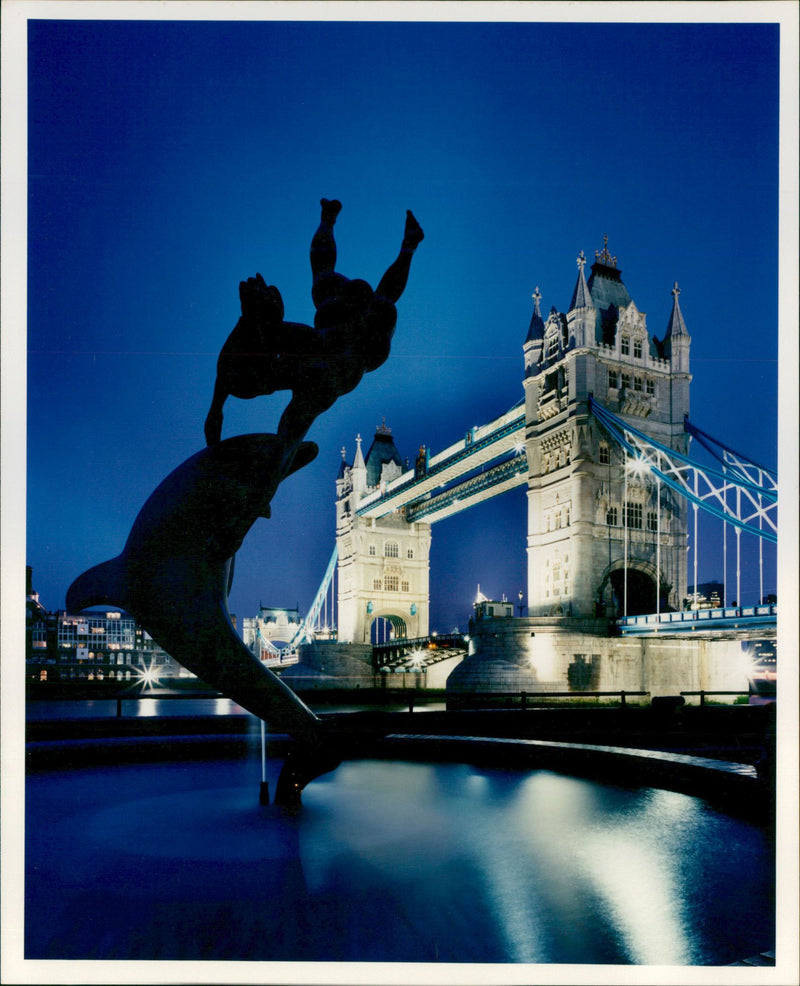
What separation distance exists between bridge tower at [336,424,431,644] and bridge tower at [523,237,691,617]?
11.6m

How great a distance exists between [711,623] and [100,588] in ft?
54.8

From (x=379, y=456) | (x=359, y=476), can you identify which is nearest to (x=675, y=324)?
(x=379, y=456)

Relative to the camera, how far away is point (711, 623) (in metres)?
18.0

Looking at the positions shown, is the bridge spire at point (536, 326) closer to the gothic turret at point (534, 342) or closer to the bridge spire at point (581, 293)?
the gothic turret at point (534, 342)

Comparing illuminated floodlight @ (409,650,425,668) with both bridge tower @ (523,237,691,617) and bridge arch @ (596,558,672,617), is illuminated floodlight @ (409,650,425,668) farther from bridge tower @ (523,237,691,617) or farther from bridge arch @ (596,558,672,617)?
bridge arch @ (596,558,672,617)

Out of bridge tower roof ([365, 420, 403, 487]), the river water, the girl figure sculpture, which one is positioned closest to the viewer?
the river water

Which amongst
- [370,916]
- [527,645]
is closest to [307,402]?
[370,916]

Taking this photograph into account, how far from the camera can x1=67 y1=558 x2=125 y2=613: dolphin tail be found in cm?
445

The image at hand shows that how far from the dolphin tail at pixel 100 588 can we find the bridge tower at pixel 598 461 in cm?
1978

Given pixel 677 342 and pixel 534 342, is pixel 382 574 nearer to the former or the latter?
pixel 534 342

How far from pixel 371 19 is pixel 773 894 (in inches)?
212

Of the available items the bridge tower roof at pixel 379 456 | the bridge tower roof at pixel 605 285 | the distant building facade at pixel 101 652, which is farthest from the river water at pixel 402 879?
the bridge tower roof at pixel 379 456

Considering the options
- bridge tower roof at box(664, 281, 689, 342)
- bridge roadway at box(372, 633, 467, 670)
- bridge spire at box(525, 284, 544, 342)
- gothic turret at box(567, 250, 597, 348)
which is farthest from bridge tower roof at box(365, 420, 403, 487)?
bridge tower roof at box(664, 281, 689, 342)

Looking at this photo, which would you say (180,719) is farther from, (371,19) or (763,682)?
(763,682)
